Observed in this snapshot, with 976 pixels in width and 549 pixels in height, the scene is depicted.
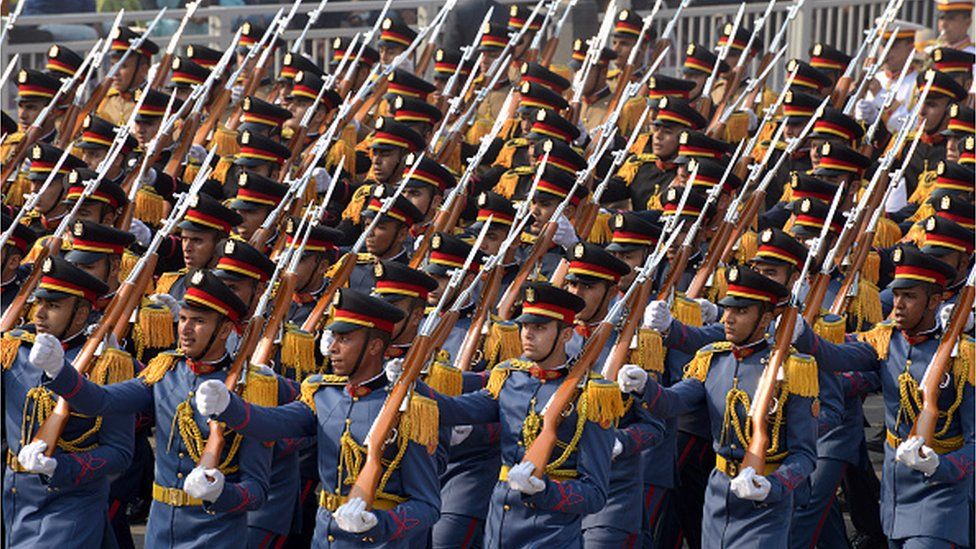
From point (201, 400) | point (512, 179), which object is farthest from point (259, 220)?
point (201, 400)

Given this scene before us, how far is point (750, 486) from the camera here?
9906 mm

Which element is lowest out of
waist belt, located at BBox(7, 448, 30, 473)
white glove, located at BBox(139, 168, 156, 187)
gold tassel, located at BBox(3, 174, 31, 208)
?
gold tassel, located at BBox(3, 174, 31, 208)

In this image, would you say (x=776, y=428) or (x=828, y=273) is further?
(x=828, y=273)

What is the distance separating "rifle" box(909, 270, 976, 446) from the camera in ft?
34.1

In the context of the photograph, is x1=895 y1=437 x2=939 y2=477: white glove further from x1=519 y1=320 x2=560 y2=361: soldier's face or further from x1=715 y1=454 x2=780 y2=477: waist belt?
x1=519 y1=320 x2=560 y2=361: soldier's face

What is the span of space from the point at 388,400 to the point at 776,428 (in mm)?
1871

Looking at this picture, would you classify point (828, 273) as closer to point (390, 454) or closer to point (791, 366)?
point (791, 366)

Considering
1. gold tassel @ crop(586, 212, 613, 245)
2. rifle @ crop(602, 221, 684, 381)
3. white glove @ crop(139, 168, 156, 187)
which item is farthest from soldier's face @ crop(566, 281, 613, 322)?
white glove @ crop(139, 168, 156, 187)

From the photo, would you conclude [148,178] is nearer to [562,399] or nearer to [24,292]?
[24,292]

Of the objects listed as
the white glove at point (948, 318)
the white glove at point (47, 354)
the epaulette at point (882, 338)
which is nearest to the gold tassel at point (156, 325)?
the white glove at point (47, 354)

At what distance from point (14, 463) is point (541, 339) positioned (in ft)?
7.62

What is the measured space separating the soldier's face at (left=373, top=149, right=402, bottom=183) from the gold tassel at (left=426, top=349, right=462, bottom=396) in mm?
4330

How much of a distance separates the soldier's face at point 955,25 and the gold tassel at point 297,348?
7.39m

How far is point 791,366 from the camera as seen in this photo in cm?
1023
